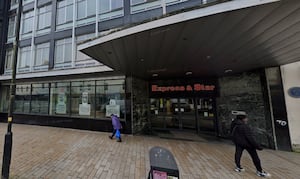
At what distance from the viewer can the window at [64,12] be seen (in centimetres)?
994

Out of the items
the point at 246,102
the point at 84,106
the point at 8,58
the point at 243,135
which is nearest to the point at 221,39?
the point at 243,135

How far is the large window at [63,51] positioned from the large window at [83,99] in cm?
180

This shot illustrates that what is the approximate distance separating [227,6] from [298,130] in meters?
6.35

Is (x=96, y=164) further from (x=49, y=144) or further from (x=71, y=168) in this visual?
(x=49, y=144)

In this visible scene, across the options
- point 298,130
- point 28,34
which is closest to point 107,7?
point 28,34

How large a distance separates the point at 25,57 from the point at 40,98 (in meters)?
3.67

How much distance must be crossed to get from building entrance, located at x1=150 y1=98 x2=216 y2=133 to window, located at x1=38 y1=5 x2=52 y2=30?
33.1 ft

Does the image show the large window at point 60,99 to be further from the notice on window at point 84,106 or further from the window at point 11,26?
the window at point 11,26

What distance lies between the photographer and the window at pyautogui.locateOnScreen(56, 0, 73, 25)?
9.94 m

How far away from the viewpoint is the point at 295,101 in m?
5.59

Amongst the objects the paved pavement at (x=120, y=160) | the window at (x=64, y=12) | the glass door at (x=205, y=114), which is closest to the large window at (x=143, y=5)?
the window at (x=64, y=12)

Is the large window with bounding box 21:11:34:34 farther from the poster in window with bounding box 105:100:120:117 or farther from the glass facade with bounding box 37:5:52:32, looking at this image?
the poster in window with bounding box 105:100:120:117

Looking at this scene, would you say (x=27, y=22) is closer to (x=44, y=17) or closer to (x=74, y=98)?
(x=44, y=17)

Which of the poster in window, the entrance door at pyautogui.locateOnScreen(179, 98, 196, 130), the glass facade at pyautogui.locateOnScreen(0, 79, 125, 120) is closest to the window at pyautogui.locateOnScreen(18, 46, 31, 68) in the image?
the glass facade at pyautogui.locateOnScreen(0, 79, 125, 120)
